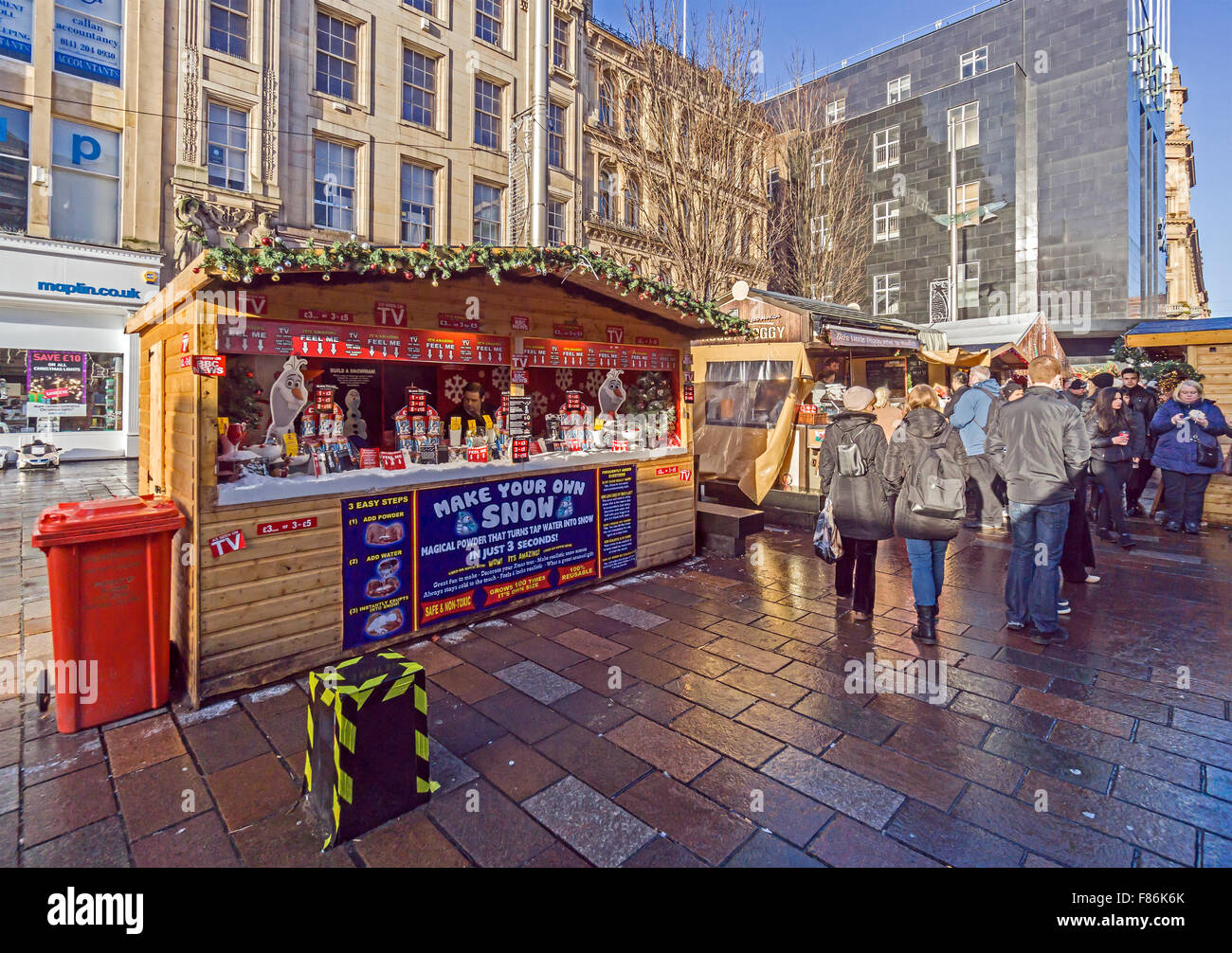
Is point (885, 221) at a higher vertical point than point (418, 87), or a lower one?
lower

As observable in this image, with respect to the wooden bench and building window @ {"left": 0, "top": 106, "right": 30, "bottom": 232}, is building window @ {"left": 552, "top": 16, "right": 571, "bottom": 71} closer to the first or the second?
building window @ {"left": 0, "top": 106, "right": 30, "bottom": 232}

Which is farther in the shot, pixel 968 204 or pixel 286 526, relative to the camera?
pixel 968 204

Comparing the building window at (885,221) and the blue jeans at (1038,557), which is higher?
the building window at (885,221)

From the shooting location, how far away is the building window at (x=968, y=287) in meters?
24.2

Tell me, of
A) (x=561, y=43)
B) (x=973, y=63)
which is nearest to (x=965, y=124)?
(x=973, y=63)

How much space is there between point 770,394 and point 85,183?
16.2 metres

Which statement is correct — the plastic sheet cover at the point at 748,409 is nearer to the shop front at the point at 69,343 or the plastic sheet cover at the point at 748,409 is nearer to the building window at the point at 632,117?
the building window at the point at 632,117

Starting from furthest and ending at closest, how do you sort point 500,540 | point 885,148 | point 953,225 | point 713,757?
1. point 885,148
2. point 953,225
3. point 500,540
4. point 713,757

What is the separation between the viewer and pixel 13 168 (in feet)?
43.9

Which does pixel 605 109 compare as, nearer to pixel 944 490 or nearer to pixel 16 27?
pixel 16 27

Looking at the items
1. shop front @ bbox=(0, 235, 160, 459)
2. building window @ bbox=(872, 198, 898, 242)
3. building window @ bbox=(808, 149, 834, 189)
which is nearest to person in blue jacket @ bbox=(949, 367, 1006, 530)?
building window @ bbox=(808, 149, 834, 189)

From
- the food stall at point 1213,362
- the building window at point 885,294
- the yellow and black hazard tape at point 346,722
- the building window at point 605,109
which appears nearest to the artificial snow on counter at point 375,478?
the yellow and black hazard tape at point 346,722

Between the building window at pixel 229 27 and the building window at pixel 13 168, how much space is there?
446 centimetres

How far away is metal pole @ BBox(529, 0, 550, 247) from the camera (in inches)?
298
